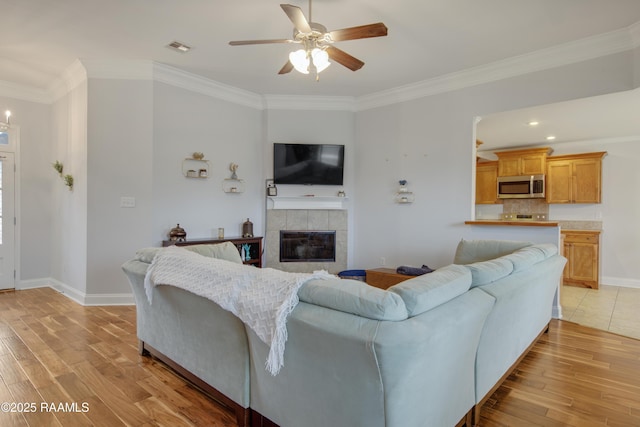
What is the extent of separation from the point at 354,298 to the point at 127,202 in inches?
149

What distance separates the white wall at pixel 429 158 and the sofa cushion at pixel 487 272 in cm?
245

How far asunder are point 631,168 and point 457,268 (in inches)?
229

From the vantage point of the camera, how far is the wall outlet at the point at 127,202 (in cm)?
414

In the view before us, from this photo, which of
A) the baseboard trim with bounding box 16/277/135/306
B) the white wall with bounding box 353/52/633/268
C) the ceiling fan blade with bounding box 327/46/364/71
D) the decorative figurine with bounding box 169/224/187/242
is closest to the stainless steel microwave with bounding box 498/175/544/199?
the white wall with bounding box 353/52/633/268

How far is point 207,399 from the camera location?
209 centimetres

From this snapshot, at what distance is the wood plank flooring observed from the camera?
6.29 ft

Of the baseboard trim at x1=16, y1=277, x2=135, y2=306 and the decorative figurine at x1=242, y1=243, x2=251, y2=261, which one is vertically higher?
the decorative figurine at x1=242, y1=243, x2=251, y2=261

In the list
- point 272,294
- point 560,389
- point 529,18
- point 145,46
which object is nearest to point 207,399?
point 272,294

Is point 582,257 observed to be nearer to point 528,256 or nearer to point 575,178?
point 575,178

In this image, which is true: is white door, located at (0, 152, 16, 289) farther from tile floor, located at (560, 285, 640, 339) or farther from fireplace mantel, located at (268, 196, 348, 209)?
tile floor, located at (560, 285, 640, 339)

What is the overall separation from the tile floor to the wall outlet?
5099 mm

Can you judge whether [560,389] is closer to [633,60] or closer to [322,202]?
[633,60]

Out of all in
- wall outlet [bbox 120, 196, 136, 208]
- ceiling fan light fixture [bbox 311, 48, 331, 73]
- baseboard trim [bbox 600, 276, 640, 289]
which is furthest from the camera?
baseboard trim [bbox 600, 276, 640, 289]

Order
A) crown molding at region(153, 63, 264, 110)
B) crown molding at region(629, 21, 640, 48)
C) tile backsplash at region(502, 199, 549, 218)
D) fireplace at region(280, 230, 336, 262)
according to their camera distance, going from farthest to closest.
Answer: tile backsplash at region(502, 199, 549, 218), fireplace at region(280, 230, 336, 262), crown molding at region(153, 63, 264, 110), crown molding at region(629, 21, 640, 48)
